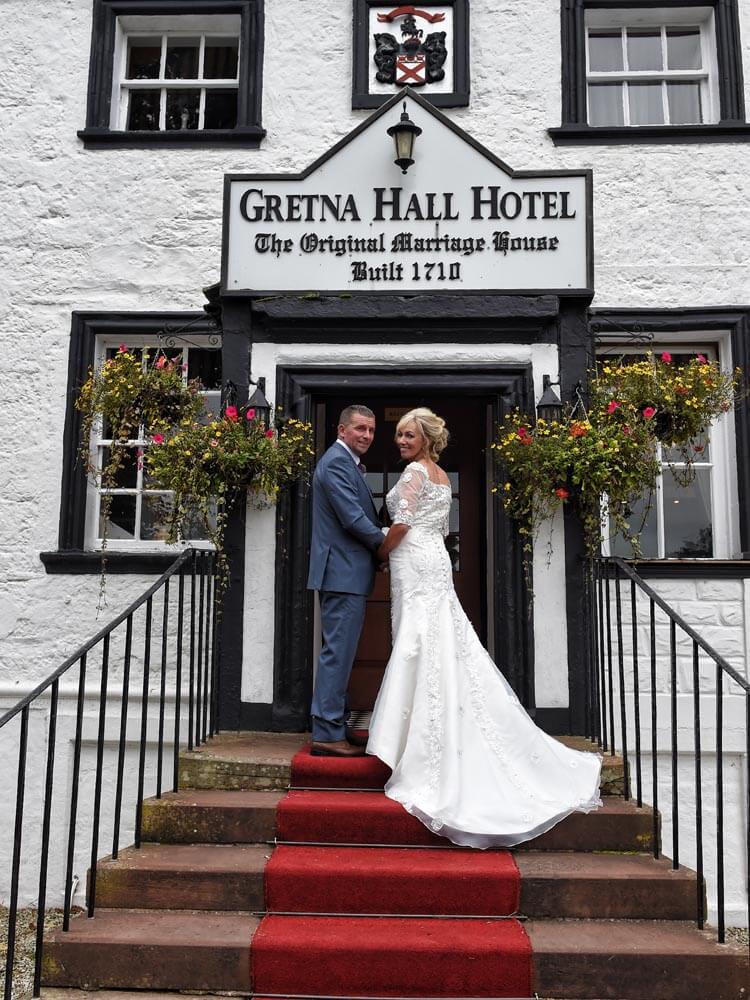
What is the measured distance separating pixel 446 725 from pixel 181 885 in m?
1.34

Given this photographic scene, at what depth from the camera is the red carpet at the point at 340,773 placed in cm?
432

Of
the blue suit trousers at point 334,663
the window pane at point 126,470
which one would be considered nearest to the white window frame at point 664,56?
the window pane at point 126,470

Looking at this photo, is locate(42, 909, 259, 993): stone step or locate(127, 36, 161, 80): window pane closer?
locate(42, 909, 259, 993): stone step

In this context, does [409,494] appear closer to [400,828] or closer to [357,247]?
[400,828]

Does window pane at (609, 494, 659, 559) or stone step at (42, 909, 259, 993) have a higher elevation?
window pane at (609, 494, 659, 559)

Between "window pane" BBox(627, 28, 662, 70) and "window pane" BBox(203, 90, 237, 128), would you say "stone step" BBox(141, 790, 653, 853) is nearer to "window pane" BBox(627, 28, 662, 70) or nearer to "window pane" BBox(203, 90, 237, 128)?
"window pane" BBox(203, 90, 237, 128)

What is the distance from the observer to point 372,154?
18.4 feet

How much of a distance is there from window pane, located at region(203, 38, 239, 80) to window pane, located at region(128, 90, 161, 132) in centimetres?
45

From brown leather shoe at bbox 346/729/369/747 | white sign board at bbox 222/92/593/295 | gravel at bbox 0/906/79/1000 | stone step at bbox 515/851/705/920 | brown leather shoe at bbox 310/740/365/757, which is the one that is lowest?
gravel at bbox 0/906/79/1000

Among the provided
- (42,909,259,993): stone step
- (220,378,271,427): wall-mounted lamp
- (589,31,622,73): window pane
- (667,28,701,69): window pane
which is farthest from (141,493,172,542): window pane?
(667,28,701,69): window pane

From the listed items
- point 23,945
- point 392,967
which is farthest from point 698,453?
point 23,945

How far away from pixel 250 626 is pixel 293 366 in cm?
161

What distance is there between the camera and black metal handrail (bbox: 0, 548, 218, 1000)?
3.39m

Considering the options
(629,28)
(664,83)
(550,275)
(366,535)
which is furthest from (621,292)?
(366,535)
